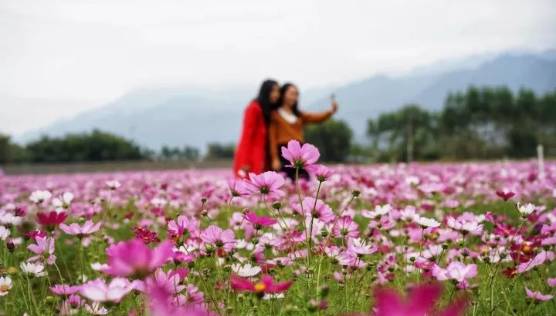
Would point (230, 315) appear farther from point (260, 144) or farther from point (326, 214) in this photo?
point (260, 144)

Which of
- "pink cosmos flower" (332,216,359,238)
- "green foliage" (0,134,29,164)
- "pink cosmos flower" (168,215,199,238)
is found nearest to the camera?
"pink cosmos flower" (168,215,199,238)

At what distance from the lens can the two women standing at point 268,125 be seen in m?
6.59

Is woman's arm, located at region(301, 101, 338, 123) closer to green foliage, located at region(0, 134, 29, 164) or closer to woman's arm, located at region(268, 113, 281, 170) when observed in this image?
woman's arm, located at region(268, 113, 281, 170)

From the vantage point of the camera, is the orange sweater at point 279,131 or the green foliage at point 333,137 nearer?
the orange sweater at point 279,131

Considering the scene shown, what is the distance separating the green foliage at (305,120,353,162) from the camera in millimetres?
57219

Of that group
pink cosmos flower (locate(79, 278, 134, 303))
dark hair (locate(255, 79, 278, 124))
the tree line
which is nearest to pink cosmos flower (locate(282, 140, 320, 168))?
pink cosmos flower (locate(79, 278, 134, 303))

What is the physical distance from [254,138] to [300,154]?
521 cm

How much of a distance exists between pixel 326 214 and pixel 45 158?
52751mm

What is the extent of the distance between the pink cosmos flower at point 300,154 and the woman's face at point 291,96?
5097mm

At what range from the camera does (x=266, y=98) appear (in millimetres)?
6609

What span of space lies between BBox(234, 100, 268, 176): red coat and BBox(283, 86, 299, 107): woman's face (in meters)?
0.32

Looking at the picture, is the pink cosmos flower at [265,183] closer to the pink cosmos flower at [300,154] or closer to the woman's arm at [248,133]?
the pink cosmos flower at [300,154]

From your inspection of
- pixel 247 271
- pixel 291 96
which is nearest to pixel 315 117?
pixel 291 96

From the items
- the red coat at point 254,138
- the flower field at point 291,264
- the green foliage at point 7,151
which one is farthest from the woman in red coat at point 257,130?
the green foliage at point 7,151
